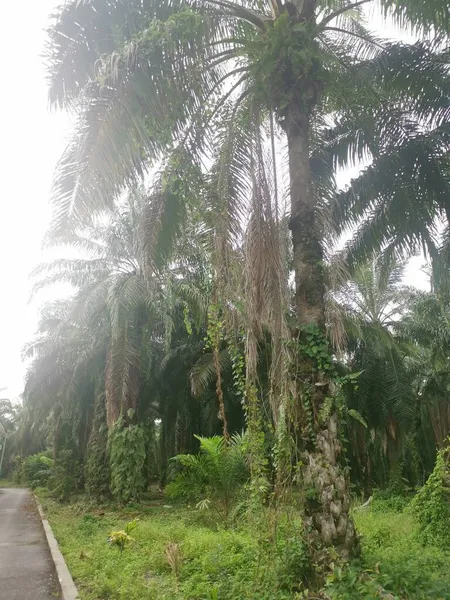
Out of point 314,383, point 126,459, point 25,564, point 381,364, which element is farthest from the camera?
point 381,364

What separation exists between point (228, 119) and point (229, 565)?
6.08 m

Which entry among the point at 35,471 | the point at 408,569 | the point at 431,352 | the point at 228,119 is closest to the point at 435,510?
the point at 408,569

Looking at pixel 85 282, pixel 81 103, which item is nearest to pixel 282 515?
pixel 81 103

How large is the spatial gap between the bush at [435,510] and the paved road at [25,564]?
672cm

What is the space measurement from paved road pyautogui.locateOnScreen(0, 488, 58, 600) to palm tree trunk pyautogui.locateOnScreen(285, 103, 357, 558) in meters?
3.69

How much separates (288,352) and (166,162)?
11.0 ft

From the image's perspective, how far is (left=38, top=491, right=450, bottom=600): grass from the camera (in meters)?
4.94

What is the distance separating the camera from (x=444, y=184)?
918cm

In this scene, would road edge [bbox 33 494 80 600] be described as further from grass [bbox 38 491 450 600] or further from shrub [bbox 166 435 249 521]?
shrub [bbox 166 435 249 521]

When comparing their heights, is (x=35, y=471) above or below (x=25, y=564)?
above

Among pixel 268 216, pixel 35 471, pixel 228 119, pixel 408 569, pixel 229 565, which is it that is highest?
pixel 228 119

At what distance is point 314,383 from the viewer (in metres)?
5.69

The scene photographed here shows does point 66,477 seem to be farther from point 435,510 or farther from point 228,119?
point 228,119

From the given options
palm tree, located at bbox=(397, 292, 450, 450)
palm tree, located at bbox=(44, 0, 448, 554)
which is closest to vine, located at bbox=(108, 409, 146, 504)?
palm tree, located at bbox=(397, 292, 450, 450)
